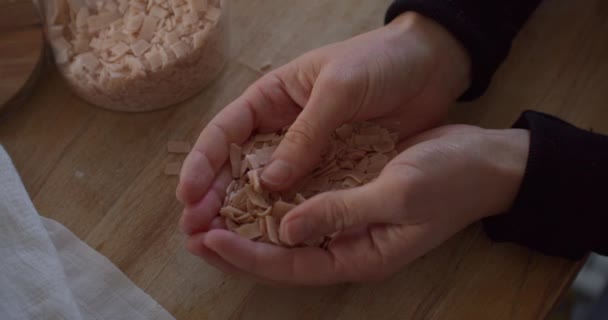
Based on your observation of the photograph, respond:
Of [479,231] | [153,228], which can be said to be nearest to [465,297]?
[479,231]

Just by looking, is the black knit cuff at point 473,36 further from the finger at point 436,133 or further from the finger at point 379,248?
the finger at point 379,248

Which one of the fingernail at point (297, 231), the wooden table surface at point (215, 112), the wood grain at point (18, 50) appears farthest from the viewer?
the wood grain at point (18, 50)

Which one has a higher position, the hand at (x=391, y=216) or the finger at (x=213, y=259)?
the hand at (x=391, y=216)

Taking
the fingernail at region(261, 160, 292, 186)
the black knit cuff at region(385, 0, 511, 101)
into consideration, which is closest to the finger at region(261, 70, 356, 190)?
the fingernail at region(261, 160, 292, 186)

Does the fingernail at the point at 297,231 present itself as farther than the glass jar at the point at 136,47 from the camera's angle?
No

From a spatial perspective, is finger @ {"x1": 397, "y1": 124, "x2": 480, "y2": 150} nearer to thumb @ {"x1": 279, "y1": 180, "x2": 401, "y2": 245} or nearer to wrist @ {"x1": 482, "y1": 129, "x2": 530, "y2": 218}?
wrist @ {"x1": 482, "y1": 129, "x2": 530, "y2": 218}

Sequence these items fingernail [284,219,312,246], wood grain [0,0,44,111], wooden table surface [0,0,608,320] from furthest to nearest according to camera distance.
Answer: wood grain [0,0,44,111]
wooden table surface [0,0,608,320]
fingernail [284,219,312,246]

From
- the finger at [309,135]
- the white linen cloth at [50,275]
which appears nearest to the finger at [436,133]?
the finger at [309,135]
